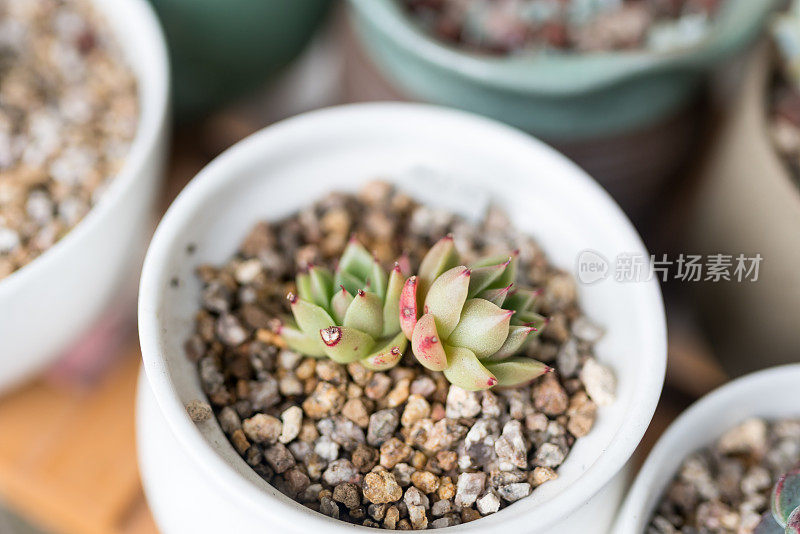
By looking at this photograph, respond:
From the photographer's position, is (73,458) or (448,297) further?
(73,458)

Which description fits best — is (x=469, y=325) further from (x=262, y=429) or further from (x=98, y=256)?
(x=98, y=256)

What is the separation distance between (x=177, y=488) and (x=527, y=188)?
1.35 feet

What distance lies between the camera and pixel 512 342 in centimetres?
61

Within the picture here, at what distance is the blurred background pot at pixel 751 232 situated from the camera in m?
0.75

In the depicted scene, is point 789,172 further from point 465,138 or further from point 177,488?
point 177,488

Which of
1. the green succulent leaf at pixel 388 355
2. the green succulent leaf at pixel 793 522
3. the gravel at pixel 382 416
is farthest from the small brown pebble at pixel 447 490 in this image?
the green succulent leaf at pixel 793 522

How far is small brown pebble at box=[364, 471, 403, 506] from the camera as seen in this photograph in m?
0.59

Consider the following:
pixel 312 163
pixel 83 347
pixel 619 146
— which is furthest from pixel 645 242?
pixel 83 347

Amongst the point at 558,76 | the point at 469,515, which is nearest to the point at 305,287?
the point at 469,515

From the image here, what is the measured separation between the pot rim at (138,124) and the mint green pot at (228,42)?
2.3 inches

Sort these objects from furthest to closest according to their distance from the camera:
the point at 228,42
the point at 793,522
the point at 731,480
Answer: the point at 228,42 < the point at 731,480 < the point at 793,522

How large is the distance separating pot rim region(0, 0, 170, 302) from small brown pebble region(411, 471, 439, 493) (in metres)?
0.36

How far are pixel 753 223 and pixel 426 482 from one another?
0.44m

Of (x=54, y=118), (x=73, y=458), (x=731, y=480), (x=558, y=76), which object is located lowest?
(x=73, y=458)
